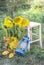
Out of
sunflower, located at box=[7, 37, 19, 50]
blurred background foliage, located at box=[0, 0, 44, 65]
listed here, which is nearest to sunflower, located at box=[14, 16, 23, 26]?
sunflower, located at box=[7, 37, 19, 50]

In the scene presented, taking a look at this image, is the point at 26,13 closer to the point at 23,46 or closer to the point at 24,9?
the point at 24,9

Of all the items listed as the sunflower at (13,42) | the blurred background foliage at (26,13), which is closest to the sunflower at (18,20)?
the sunflower at (13,42)

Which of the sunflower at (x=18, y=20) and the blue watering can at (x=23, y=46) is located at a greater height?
the sunflower at (x=18, y=20)

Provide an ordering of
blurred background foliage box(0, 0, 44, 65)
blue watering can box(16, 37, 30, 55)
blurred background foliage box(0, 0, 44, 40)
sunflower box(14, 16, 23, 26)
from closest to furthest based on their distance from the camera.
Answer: blurred background foliage box(0, 0, 44, 65) → blue watering can box(16, 37, 30, 55) → sunflower box(14, 16, 23, 26) → blurred background foliage box(0, 0, 44, 40)

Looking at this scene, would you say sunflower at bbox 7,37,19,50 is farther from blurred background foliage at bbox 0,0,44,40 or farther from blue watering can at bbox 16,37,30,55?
blurred background foliage at bbox 0,0,44,40

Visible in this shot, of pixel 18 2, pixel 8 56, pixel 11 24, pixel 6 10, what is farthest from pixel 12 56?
pixel 18 2

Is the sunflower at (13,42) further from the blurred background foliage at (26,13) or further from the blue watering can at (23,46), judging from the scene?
the blurred background foliage at (26,13)

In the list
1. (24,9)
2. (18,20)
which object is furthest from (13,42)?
(24,9)

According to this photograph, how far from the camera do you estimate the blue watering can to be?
2.62m

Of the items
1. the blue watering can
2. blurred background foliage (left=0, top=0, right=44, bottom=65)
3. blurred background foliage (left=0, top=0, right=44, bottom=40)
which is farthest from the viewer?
blurred background foliage (left=0, top=0, right=44, bottom=40)

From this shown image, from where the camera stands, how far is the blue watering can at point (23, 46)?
2622 millimetres

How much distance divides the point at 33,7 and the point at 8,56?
1.73 m

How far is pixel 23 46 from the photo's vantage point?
270cm

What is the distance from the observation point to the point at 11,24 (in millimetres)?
2781
